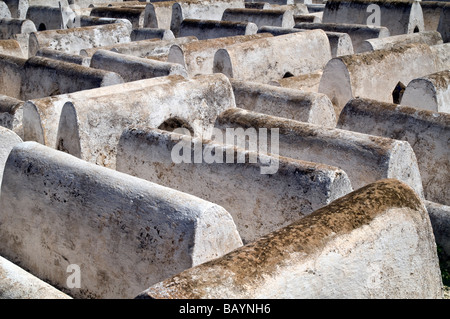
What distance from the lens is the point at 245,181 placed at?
4.93m

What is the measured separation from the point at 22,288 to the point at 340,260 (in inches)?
70.9

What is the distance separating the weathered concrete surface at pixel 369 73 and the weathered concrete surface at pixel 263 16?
15.0ft

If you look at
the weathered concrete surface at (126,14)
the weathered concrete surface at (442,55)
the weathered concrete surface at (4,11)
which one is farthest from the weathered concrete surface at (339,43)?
the weathered concrete surface at (4,11)

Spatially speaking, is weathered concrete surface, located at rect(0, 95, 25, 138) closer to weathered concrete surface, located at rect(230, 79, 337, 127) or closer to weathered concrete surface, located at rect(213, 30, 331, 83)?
weathered concrete surface, located at rect(230, 79, 337, 127)

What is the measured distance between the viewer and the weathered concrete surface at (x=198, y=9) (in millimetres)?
14547

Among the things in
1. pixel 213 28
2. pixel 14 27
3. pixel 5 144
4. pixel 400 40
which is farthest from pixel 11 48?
pixel 400 40

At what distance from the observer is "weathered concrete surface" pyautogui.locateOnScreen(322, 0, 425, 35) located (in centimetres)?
1329

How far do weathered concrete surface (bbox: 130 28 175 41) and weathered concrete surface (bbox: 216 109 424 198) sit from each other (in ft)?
22.6

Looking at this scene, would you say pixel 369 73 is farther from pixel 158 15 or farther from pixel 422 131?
pixel 158 15

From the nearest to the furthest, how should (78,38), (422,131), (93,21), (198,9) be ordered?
(422,131), (78,38), (93,21), (198,9)

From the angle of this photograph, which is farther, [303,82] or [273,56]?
[273,56]

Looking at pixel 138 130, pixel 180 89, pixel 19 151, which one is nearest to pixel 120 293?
pixel 19 151

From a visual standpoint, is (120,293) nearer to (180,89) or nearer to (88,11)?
(180,89)

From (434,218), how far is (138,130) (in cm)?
315
